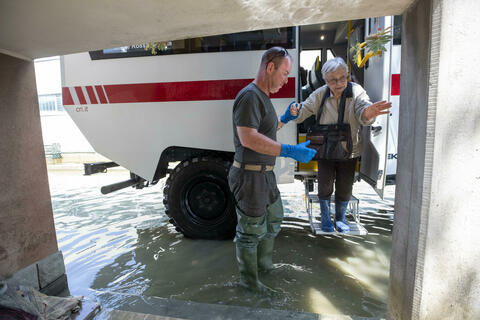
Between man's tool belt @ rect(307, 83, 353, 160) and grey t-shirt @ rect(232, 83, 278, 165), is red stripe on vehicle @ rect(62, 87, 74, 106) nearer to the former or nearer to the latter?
grey t-shirt @ rect(232, 83, 278, 165)

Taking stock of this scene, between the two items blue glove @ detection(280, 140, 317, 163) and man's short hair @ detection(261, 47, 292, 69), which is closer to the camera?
blue glove @ detection(280, 140, 317, 163)

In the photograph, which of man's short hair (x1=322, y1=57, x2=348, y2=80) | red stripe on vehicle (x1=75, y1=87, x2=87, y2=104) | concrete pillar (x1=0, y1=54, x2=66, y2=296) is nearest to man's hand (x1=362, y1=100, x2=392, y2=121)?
man's short hair (x1=322, y1=57, x2=348, y2=80)

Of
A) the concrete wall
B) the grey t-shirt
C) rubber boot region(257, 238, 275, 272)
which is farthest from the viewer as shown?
rubber boot region(257, 238, 275, 272)

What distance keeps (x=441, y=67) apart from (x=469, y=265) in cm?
90

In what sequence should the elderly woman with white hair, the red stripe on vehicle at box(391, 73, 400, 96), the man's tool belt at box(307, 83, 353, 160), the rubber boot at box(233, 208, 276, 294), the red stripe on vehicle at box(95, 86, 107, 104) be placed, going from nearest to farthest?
the rubber boot at box(233, 208, 276, 294)
the elderly woman with white hair
the man's tool belt at box(307, 83, 353, 160)
the red stripe on vehicle at box(391, 73, 400, 96)
the red stripe on vehicle at box(95, 86, 107, 104)

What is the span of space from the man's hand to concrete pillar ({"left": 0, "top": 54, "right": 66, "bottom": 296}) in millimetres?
2635

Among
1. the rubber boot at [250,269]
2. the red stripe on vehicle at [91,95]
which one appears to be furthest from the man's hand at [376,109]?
the red stripe on vehicle at [91,95]

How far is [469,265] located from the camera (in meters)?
1.21

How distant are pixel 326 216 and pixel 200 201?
145cm

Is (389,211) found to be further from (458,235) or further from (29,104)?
(29,104)

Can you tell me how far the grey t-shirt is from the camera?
188 centimetres

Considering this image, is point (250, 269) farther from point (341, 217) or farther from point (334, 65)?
point (334, 65)

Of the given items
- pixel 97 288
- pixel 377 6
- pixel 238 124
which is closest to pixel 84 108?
pixel 97 288

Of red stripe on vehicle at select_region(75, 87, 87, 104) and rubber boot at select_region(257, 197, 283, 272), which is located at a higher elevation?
red stripe on vehicle at select_region(75, 87, 87, 104)
